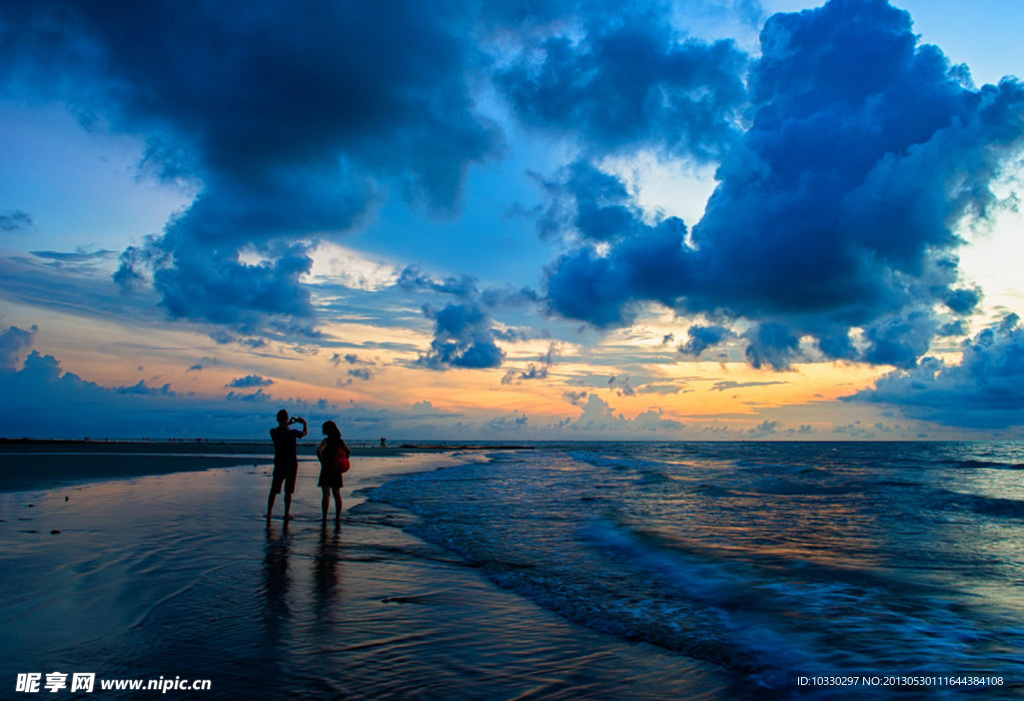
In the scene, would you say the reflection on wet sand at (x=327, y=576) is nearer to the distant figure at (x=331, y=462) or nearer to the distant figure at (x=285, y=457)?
the distant figure at (x=331, y=462)

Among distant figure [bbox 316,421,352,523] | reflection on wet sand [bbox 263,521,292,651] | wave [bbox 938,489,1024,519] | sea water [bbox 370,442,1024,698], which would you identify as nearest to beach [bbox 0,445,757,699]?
reflection on wet sand [bbox 263,521,292,651]

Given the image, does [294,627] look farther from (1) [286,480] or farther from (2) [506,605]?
(1) [286,480]

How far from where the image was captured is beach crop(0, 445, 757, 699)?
14.8ft

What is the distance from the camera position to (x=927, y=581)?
861 cm

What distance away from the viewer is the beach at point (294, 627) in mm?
4500

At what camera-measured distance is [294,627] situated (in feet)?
18.5

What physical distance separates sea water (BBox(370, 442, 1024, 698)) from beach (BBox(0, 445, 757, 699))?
0.74m

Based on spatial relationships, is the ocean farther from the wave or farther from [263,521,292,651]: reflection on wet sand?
the wave

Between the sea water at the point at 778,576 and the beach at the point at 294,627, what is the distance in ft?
2.43

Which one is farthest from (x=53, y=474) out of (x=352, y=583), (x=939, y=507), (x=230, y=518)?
(x=939, y=507)

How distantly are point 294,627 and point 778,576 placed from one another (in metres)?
7.19

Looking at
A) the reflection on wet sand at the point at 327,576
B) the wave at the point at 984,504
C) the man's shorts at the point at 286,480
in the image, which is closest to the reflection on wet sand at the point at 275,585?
the reflection on wet sand at the point at 327,576

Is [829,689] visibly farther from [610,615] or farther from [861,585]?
[861,585]

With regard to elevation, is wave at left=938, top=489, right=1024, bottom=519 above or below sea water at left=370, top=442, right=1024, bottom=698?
below
